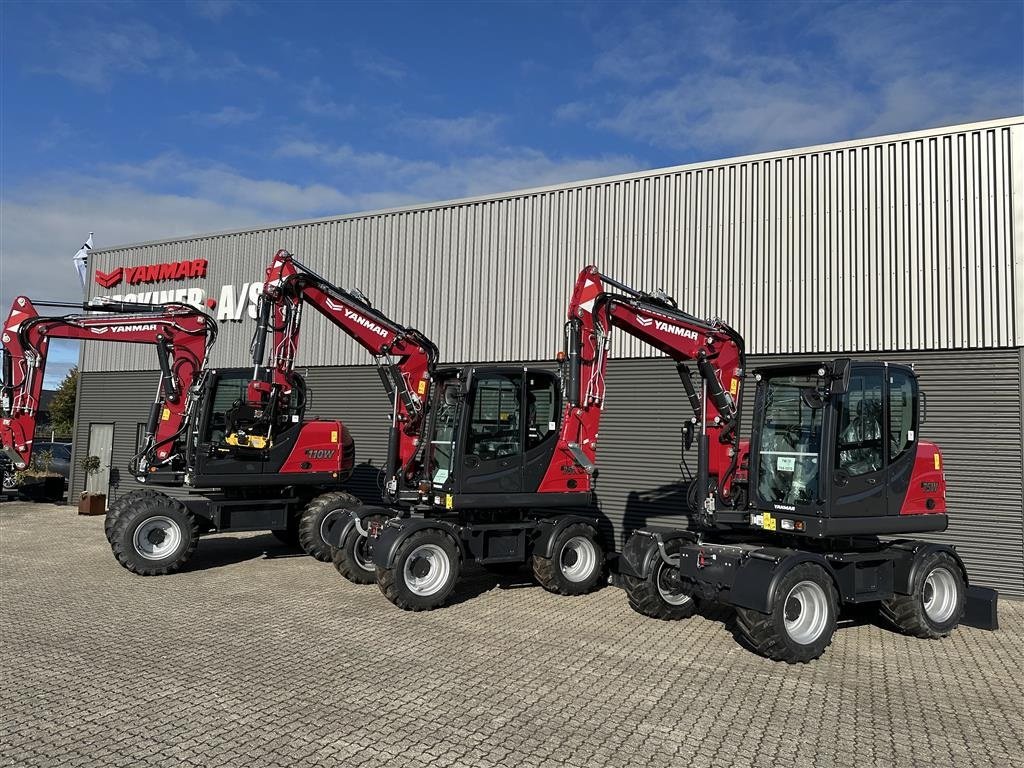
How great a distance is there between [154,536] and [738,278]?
1004cm

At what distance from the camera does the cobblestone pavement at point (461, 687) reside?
17.3 feet

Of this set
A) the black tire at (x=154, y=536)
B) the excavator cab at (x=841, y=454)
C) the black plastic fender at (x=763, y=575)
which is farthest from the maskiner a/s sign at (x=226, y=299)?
the black plastic fender at (x=763, y=575)

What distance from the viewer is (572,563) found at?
1062 centimetres

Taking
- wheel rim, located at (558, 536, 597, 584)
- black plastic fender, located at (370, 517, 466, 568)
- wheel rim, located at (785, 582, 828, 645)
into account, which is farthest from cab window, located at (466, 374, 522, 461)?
wheel rim, located at (785, 582, 828, 645)

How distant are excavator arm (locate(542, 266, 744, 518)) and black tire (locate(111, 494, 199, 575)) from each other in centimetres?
570

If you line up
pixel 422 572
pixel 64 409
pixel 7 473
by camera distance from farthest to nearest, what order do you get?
1. pixel 64 409
2. pixel 7 473
3. pixel 422 572

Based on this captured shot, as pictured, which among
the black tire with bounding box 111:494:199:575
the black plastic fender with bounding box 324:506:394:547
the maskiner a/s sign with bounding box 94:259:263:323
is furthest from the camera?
the maskiner a/s sign with bounding box 94:259:263:323

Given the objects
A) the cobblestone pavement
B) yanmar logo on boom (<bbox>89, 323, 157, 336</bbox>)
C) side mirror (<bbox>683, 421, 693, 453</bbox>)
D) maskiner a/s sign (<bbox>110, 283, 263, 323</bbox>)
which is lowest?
the cobblestone pavement

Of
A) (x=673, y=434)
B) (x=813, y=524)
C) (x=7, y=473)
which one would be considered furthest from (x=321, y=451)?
(x=7, y=473)

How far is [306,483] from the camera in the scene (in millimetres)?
12828

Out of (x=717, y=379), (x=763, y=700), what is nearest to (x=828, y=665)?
(x=763, y=700)

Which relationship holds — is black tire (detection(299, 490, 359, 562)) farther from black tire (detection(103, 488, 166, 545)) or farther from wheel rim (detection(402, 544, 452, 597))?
wheel rim (detection(402, 544, 452, 597))

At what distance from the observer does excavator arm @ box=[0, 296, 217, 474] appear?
485 inches

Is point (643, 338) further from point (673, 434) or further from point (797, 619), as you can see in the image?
point (797, 619)
